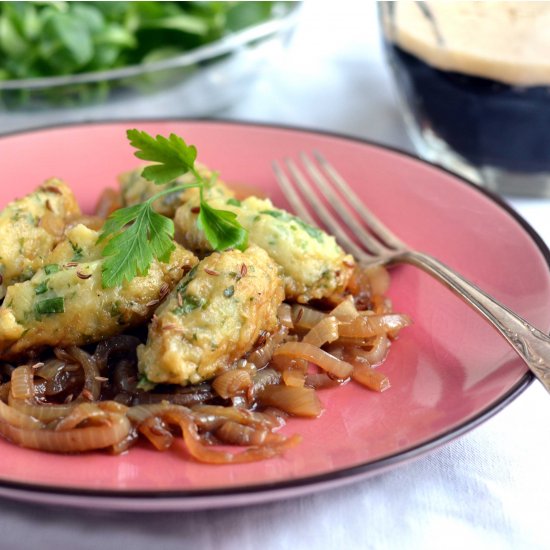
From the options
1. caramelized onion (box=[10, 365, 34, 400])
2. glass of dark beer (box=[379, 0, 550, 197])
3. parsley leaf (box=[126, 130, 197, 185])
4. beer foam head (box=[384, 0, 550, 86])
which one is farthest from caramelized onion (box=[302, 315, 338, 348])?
beer foam head (box=[384, 0, 550, 86])

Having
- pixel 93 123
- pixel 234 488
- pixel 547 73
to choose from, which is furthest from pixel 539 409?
pixel 93 123

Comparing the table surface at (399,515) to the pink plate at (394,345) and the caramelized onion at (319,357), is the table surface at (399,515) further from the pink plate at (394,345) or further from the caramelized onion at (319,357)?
the caramelized onion at (319,357)

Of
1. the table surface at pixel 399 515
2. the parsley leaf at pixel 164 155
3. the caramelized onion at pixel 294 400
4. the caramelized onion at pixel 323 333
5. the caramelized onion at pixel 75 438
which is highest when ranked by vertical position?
the parsley leaf at pixel 164 155

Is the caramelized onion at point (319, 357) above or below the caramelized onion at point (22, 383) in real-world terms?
below

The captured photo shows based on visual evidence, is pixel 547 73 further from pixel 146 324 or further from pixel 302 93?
pixel 146 324

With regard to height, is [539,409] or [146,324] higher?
[146,324]

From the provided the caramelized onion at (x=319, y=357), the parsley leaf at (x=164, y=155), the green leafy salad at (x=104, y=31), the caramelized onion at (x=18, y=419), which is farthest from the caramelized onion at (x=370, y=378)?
the green leafy salad at (x=104, y=31)

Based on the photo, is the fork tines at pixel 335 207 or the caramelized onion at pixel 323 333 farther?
the fork tines at pixel 335 207
